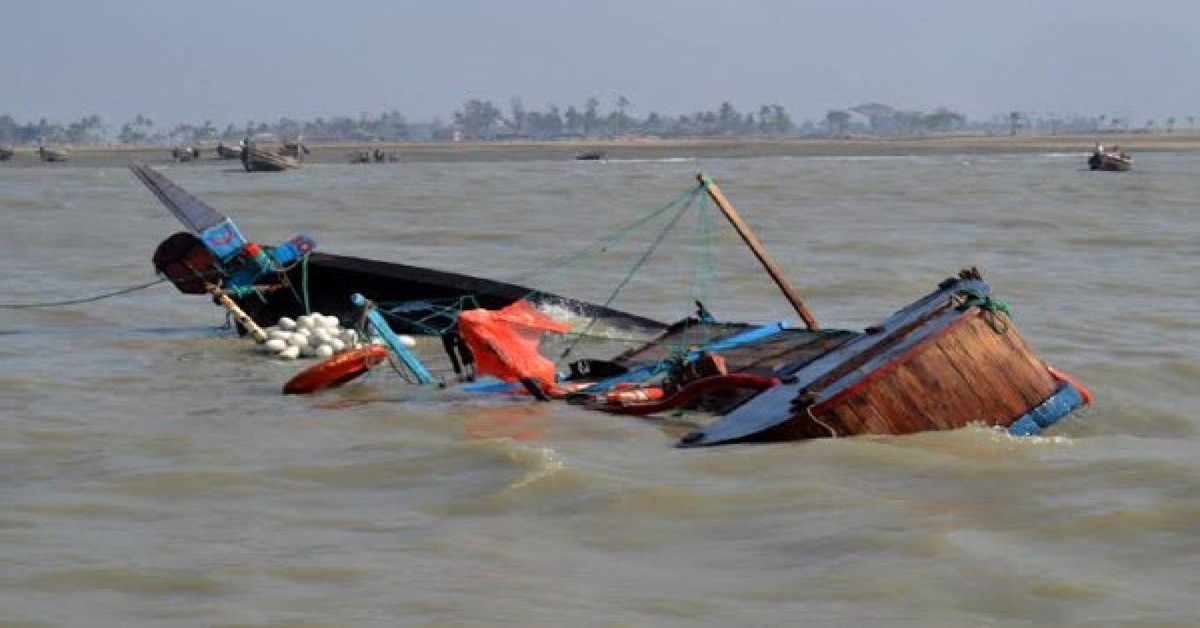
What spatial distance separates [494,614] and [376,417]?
4923mm

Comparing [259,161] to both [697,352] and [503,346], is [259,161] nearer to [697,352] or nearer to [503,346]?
[503,346]

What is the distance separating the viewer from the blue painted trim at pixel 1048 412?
11.0m

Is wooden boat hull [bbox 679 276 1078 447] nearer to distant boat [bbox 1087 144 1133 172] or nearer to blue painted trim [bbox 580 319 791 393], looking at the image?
blue painted trim [bbox 580 319 791 393]

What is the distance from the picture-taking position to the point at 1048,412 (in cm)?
1119

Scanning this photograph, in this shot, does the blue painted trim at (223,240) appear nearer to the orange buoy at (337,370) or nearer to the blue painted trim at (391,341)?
the blue painted trim at (391,341)

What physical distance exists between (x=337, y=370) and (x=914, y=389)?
4.51 metres

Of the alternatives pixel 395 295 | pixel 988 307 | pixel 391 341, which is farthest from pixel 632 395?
pixel 395 295

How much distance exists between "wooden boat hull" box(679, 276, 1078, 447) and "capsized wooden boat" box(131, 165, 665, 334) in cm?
511

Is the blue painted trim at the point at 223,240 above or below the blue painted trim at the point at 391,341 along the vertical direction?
above

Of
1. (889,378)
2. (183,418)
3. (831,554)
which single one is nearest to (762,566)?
(831,554)

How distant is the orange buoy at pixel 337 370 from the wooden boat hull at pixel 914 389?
3.17 meters

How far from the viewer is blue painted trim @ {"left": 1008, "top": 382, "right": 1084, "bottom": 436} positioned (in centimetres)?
1095

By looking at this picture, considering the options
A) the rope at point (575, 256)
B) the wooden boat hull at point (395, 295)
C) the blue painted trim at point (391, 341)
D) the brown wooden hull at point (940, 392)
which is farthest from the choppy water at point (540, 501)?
the rope at point (575, 256)

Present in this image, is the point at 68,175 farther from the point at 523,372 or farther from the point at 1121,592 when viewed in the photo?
the point at 1121,592
